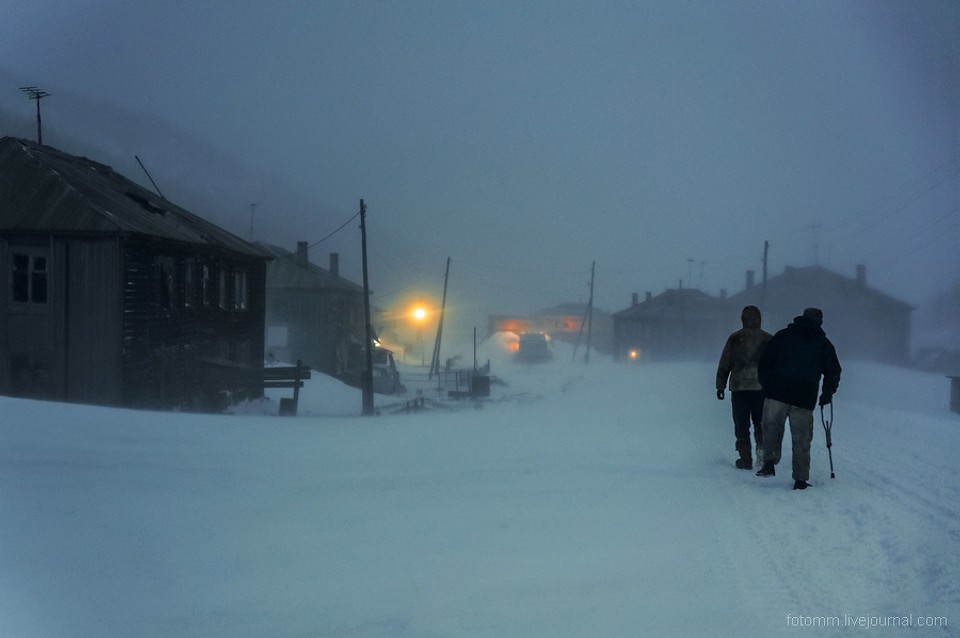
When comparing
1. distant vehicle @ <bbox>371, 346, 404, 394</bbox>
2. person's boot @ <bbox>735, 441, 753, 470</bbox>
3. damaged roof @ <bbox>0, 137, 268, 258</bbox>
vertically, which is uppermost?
damaged roof @ <bbox>0, 137, 268, 258</bbox>

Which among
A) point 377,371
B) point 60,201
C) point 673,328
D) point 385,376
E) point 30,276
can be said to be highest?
point 60,201

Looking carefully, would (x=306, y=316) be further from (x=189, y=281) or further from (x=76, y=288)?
(x=76, y=288)

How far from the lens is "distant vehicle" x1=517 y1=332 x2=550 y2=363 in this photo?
53.2m

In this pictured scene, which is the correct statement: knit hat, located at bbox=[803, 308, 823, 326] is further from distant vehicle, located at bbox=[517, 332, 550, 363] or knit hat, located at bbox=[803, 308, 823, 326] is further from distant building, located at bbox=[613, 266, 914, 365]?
distant building, located at bbox=[613, 266, 914, 365]

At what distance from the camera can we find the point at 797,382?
728 centimetres

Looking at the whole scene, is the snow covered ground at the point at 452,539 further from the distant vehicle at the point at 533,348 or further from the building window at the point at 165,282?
the distant vehicle at the point at 533,348

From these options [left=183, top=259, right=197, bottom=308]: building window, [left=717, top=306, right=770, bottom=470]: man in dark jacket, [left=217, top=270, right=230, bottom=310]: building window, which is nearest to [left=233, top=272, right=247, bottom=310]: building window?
[left=217, top=270, right=230, bottom=310]: building window

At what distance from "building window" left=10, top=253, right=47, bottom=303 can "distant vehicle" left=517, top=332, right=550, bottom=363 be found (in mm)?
37981

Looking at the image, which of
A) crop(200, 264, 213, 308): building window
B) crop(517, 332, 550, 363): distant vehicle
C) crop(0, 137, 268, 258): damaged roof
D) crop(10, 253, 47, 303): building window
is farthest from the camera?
crop(517, 332, 550, 363): distant vehicle

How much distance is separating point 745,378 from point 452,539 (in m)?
4.10

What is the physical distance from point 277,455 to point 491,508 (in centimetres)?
366

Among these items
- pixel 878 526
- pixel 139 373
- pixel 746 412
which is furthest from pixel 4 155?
pixel 878 526

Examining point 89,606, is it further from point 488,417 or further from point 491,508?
point 488,417

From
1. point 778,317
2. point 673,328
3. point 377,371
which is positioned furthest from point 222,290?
point 778,317
